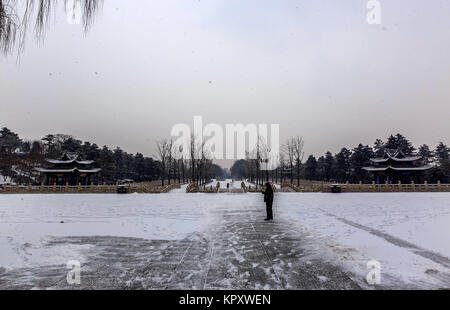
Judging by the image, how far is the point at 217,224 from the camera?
971 cm

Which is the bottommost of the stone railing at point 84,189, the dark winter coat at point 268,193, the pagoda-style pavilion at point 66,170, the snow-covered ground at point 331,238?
the snow-covered ground at point 331,238

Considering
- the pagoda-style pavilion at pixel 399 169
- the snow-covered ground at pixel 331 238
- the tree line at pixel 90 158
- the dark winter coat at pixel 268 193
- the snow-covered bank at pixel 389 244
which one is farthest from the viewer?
the tree line at pixel 90 158

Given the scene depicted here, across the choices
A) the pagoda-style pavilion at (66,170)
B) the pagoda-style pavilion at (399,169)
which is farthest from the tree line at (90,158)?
the pagoda-style pavilion at (399,169)

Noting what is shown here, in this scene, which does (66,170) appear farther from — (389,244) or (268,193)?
(389,244)

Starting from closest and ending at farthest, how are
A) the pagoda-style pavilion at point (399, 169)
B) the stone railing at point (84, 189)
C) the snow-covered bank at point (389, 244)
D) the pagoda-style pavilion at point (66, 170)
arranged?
the snow-covered bank at point (389, 244), the stone railing at point (84, 189), the pagoda-style pavilion at point (399, 169), the pagoda-style pavilion at point (66, 170)

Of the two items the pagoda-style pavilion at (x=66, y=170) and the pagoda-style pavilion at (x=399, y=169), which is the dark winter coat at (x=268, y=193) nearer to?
the pagoda-style pavilion at (x=399, y=169)

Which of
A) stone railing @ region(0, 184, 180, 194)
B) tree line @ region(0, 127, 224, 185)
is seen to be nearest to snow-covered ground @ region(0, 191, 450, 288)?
stone railing @ region(0, 184, 180, 194)

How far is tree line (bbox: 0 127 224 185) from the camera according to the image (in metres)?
49.6

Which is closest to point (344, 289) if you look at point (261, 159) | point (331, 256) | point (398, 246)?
point (331, 256)

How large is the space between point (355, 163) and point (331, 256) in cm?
6030

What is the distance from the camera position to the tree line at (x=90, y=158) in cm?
4963

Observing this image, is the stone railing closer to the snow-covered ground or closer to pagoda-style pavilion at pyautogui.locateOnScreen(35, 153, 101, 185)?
pagoda-style pavilion at pyautogui.locateOnScreen(35, 153, 101, 185)

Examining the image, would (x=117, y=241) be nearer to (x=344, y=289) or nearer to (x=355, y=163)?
(x=344, y=289)

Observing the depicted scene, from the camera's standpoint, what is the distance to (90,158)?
55.1 meters
